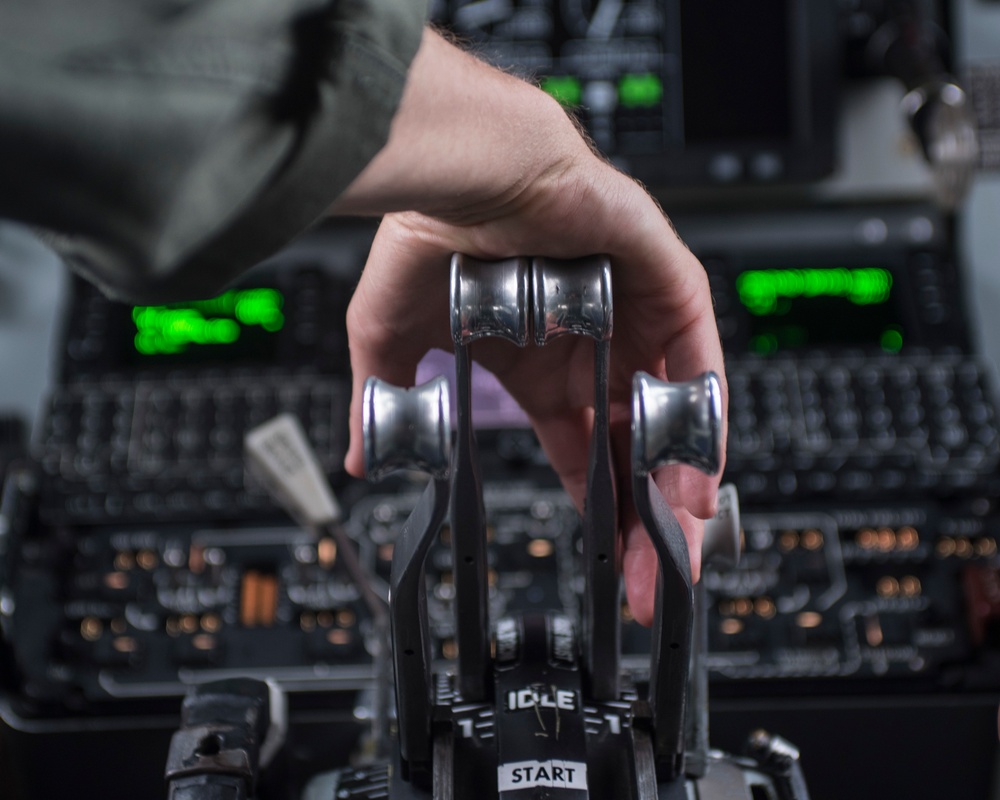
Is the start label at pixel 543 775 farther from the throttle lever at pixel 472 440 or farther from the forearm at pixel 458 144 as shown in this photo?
the forearm at pixel 458 144

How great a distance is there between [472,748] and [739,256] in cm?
70

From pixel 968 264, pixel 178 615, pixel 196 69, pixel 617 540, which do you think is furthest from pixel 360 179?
pixel 968 264

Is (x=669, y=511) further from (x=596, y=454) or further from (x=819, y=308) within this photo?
(x=819, y=308)

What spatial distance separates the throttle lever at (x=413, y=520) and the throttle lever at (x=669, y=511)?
66mm

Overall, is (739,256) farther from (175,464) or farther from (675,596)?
(675,596)

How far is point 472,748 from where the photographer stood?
40 centimetres

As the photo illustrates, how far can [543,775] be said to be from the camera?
1.19 feet

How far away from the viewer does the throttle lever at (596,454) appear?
38cm

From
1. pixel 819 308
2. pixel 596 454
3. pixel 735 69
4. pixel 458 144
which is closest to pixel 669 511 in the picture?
pixel 596 454

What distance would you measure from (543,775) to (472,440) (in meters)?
0.12

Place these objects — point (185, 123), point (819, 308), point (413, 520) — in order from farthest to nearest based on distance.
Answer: point (819, 308) < point (413, 520) < point (185, 123)

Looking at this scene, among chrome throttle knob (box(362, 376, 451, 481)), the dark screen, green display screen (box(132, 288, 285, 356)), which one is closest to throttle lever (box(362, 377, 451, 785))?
chrome throttle knob (box(362, 376, 451, 481))

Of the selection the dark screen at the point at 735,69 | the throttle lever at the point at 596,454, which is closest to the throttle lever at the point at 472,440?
the throttle lever at the point at 596,454

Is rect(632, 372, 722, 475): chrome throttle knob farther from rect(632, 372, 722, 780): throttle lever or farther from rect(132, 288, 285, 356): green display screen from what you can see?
rect(132, 288, 285, 356): green display screen
